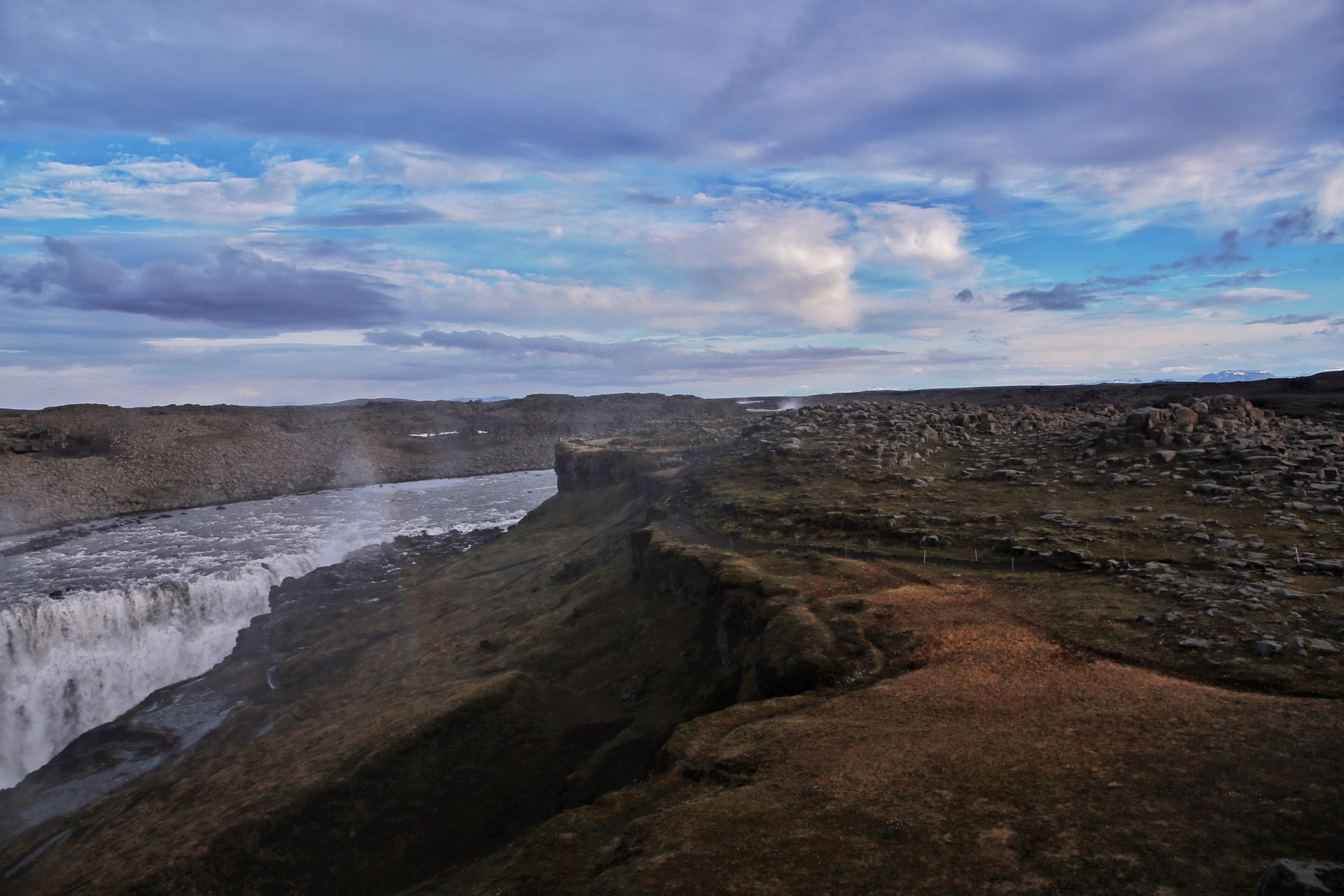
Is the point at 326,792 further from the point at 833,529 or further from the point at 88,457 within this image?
the point at 88,457

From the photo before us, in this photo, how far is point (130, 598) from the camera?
4691cm

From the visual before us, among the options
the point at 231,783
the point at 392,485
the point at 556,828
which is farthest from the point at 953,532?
the point at 392,485

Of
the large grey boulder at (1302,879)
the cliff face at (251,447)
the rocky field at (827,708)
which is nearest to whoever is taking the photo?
the large grey boulder at (1302,879)

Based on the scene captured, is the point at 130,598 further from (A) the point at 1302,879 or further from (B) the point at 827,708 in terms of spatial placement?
(A) the point at 1302,879

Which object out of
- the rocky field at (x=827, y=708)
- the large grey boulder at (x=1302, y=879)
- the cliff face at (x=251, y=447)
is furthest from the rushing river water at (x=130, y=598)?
the large grey boulder at (x=1302, y=879)

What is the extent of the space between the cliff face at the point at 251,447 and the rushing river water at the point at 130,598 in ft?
40.4

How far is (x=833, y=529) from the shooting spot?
34312 millimetres

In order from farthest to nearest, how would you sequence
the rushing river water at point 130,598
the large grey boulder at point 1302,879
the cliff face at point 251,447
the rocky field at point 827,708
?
the cliff face at point 251,447 < the rushing river water at point 130,598 < the rocky field at point 827,708 < the large grey boulder at point 1302,879

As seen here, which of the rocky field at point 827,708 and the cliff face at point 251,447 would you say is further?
the cliff face at point 251,447

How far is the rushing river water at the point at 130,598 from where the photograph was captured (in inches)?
1565

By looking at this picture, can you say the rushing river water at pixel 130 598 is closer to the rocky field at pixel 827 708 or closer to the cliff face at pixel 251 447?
the rocky field at pixel 827 708

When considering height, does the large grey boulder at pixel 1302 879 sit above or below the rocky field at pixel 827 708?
above

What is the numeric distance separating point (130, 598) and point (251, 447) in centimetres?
8077

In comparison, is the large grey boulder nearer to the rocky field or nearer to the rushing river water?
the rocky field
